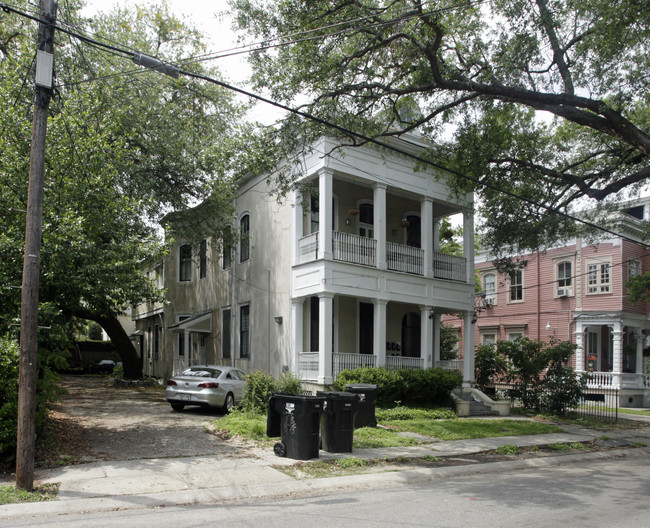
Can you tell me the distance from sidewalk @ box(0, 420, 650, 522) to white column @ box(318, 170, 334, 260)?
23.6ft

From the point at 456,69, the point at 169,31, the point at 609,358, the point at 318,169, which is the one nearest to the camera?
the point at 456,69

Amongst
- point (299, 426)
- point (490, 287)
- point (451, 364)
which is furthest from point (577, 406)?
point (490, 287)

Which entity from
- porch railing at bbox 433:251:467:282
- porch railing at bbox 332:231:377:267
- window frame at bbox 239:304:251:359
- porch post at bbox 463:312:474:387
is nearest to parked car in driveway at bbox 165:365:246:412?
porch railing at bbox 332:231:377:267

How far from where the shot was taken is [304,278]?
1808 centimetres

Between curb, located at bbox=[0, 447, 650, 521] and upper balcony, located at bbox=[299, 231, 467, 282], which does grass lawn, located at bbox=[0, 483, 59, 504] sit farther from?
upper balcony, located at bbox=[299, 231, 467, 282]

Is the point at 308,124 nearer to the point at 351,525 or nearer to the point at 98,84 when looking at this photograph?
the point at 98,84

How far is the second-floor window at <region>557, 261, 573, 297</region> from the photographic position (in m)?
29.8

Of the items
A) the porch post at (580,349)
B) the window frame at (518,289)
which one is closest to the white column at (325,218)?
the porch post at (580,349)

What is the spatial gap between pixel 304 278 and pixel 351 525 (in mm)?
11965

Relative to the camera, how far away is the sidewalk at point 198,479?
743 centimetres

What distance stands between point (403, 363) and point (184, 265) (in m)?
14.4

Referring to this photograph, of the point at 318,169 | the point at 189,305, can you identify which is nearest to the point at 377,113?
the point at 318,169

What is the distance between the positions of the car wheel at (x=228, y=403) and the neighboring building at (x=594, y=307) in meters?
15.6

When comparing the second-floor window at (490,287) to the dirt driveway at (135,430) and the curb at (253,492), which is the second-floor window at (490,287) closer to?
the dirt driveway at (135,430)
